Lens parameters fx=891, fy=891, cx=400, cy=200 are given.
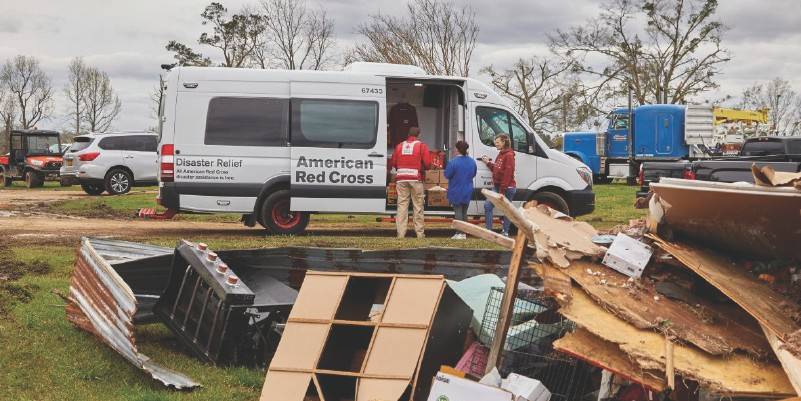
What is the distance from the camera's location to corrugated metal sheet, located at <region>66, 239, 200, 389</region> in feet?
20.1

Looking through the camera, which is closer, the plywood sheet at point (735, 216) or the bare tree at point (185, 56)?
the plywood sheet at point (735, 216)

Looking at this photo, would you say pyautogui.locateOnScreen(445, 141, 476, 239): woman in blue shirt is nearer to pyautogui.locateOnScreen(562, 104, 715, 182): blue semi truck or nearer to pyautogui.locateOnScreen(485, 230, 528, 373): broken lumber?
pyautogui.locateOnScreen(485, 230, 528, 373): broken lumber

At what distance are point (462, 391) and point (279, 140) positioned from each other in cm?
900

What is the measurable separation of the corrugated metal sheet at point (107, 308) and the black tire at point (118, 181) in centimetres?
1738

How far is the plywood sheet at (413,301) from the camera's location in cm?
551

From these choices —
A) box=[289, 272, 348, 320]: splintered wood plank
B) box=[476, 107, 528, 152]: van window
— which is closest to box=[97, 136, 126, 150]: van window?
box=[476, 107, 528, 152]: van window

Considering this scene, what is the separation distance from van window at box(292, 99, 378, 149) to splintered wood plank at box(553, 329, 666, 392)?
8.92 m

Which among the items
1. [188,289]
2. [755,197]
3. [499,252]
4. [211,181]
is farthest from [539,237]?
[211,181]

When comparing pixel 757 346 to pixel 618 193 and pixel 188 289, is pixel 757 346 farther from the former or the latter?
pixel 618 193

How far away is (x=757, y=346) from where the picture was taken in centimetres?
486

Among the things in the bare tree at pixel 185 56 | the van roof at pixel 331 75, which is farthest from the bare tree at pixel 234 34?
the van roof at pixel 331 75

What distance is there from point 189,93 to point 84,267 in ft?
20.2

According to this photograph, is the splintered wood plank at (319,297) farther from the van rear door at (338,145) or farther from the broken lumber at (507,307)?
the van rear door at (338,145)

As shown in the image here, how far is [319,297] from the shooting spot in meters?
5.85
